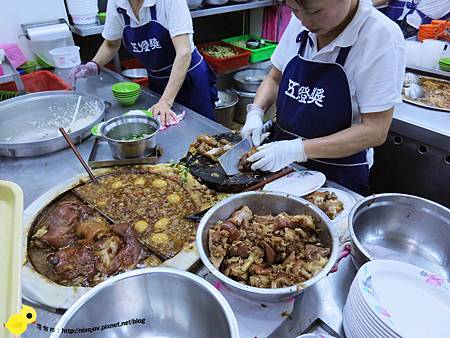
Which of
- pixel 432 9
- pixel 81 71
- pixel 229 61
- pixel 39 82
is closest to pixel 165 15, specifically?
A: pixel 81 71

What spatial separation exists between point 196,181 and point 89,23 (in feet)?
9.17

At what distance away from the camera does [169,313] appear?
123cm

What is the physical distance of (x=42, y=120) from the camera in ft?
8.13

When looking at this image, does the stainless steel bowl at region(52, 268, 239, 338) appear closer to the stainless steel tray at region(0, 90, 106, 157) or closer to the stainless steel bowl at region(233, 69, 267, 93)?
the stainless steel tray at region(0, 90, 106, 157)

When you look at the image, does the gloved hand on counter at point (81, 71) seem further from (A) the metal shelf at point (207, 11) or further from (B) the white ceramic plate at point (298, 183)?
(B) the white ceramic plate at point (298, 183)

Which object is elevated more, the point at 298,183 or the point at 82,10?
the point at 82,10

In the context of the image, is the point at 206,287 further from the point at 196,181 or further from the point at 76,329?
the point at 196,181

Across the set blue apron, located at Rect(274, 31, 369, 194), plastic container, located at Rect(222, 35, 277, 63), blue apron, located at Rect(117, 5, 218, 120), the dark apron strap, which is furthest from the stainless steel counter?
plastic container, located at Rect(222, 35, 277, 63)

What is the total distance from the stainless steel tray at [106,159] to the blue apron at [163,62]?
1.10 m

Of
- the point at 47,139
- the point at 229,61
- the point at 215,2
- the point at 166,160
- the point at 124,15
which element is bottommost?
the point at 229,61

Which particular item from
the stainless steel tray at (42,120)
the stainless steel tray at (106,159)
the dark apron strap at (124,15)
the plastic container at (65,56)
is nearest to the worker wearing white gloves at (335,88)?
the stainless steel tray at (106,159)

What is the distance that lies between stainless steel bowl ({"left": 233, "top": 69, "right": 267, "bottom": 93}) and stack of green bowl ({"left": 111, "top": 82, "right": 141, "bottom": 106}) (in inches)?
103

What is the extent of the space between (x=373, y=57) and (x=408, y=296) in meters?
1.13

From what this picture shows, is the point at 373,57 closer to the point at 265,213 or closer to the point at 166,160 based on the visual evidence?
the point at 265,213
